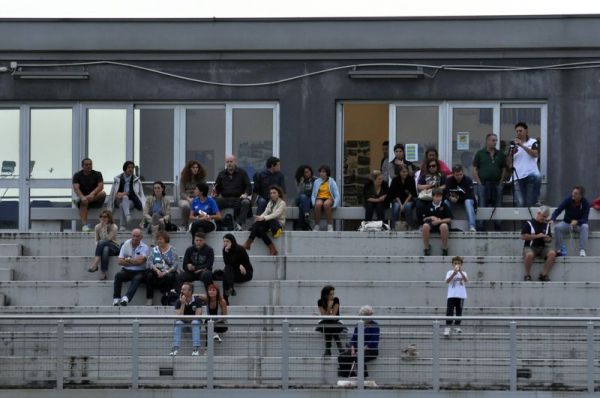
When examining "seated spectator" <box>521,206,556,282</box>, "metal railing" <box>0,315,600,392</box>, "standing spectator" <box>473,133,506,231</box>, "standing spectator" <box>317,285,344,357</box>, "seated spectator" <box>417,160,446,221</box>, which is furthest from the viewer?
"standing spectator" <box>473,133,506,231</box>

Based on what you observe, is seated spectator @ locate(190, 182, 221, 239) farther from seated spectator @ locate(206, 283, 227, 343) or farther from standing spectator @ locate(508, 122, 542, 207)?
standing spectator @ locate(508, 122, 542, 207)

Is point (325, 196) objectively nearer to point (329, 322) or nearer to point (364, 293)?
point (364, 293)

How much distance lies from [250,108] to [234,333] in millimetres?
8888

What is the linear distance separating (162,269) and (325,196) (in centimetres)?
398

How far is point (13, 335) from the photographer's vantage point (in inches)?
829

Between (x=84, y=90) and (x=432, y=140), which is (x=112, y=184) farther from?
(x=432, y=140)

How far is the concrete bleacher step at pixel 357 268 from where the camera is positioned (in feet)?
81.2

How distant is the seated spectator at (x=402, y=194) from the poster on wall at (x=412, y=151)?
7.57 feet

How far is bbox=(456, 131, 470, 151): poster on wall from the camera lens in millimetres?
28797

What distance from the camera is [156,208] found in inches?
1026

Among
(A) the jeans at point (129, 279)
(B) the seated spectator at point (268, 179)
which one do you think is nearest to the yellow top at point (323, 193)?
(B) the seated spectator at point (268, 179)

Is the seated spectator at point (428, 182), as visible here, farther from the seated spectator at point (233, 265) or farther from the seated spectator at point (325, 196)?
the seated spectator at point (233, 265)

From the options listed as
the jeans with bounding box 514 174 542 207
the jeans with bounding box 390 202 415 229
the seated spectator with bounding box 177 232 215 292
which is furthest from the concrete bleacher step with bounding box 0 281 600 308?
the jeans with bounding box 514 174 542 207

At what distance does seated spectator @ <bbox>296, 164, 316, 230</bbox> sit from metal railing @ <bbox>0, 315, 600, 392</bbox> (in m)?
5.95
